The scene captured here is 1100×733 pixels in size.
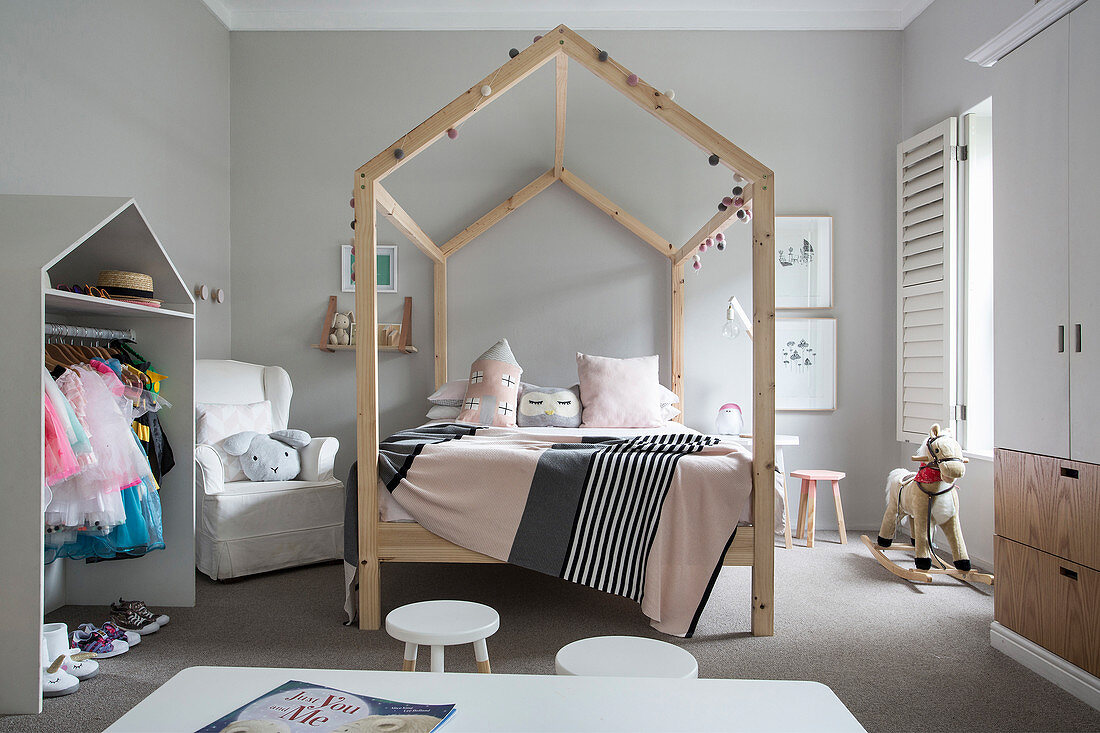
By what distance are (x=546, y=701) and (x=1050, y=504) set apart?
2.01 metres

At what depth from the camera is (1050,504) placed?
7.34 feet

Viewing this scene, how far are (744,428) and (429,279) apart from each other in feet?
6.96

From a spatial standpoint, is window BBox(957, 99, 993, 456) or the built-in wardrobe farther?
window BBox(957, 99, 993, 456)

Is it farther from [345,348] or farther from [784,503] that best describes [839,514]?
[345,348]

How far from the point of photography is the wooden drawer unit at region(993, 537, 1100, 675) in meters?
2.07

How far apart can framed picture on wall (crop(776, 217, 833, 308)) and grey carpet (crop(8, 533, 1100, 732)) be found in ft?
5.45

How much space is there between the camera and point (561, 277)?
457cm

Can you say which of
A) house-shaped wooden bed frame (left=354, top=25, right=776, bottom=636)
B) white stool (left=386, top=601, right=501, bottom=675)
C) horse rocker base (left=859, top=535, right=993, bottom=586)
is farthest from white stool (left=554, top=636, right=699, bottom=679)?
horse rocker base (left=859, top=535, right=993, bottom=586)

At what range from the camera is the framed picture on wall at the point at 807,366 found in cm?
444

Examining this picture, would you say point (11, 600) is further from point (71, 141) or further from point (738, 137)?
point (738, 137)

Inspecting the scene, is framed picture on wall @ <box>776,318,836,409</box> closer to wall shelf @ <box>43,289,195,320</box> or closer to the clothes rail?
wall shelf @ <box>43,289,195,320</box>

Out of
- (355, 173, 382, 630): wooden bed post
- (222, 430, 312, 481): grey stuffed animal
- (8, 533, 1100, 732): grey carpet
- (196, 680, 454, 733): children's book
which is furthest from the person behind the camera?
(222, 430, 312, 481): grey stuffed animal

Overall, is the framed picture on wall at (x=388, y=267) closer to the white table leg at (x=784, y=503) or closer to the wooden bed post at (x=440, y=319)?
the wooden bed post at (x=440, y=319)

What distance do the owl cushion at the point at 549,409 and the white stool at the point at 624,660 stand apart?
2424 millimetres
